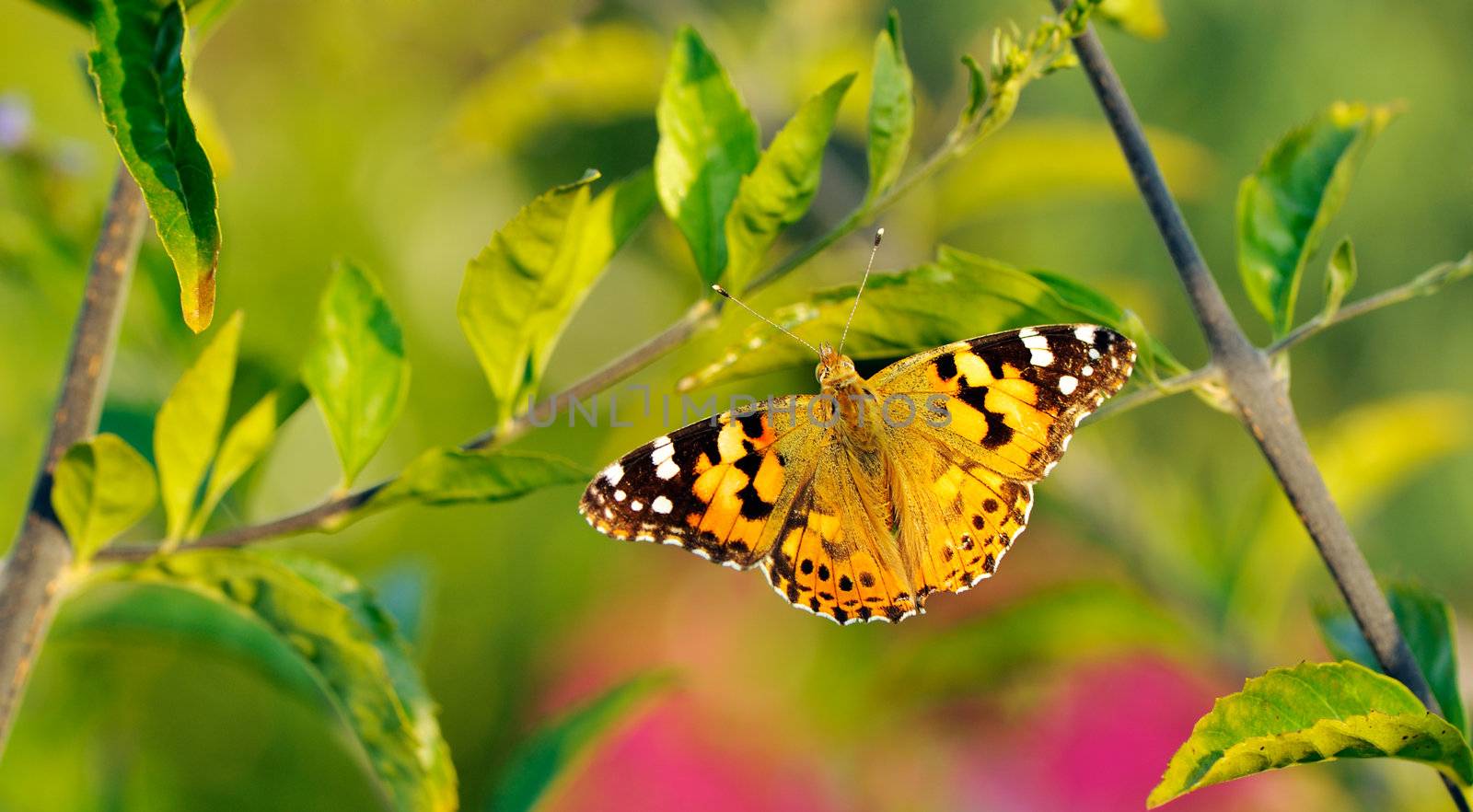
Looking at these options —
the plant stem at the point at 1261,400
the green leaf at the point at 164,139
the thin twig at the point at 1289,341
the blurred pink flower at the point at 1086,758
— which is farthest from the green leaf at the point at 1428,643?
the blurred pink flower at the point at 1086,758

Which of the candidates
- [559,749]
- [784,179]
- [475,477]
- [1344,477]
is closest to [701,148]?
[784,179]

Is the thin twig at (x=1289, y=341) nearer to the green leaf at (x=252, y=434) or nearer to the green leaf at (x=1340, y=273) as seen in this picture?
the green leaf at (x=1340, y=273)

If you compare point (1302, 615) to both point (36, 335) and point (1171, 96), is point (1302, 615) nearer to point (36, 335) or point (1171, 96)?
point (1171, 96)

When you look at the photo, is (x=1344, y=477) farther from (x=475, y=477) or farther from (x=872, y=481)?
(x=475, y=477)

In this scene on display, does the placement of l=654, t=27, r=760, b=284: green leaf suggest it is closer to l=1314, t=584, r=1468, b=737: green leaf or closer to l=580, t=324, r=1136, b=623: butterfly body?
l=580, t=324, r=1136, b=623: butterfly body

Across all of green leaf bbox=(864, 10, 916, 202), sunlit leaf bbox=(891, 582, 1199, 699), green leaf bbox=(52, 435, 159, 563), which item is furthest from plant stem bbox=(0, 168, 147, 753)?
sunlit leaf bbox=(891, 582, 1199, 699)
